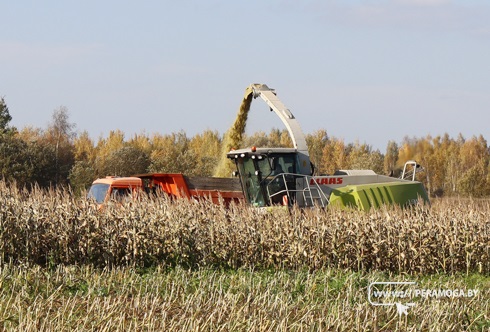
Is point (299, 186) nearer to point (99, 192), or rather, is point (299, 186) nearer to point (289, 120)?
point (289, 120)

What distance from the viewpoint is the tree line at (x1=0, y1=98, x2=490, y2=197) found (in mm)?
37469

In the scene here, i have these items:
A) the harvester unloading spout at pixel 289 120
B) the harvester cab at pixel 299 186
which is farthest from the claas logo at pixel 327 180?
the harvester unloading spout at pixel 289 120

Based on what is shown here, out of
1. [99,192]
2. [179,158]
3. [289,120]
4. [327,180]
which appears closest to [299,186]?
[327,180]

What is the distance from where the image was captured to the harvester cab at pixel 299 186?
16.4 meters

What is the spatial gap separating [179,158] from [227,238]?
89.5 feet

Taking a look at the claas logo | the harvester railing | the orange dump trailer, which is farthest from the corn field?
the orange dump trailer

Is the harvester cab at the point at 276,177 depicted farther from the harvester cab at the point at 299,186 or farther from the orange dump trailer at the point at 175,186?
the orange dump trailer at the point at 175,186

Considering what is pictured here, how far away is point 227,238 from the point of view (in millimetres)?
14195

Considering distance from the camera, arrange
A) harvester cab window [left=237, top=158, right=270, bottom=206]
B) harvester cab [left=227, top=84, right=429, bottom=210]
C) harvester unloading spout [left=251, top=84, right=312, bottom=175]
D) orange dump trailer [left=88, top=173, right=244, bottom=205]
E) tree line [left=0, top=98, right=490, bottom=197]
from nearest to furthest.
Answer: harvester cab [left=227, top=84, right=429, bottom=210], harvester cab window [left=237, top=158, right=270, bottom=206], harvester unloading spout [left=251, top=84, right=312, bottom=175], orange dump trailer [left=88, top=173, right=244, bottom=205], tree line [left=0, top=98, right=490, bottom=197]

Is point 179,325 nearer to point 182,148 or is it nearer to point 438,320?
point 438,320

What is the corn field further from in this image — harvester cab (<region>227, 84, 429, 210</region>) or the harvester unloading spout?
the harvester unloading spout

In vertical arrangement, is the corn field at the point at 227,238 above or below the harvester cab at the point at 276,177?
below

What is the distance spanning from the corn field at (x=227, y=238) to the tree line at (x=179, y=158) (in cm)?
1835

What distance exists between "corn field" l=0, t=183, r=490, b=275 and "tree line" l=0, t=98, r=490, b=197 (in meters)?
18.4
